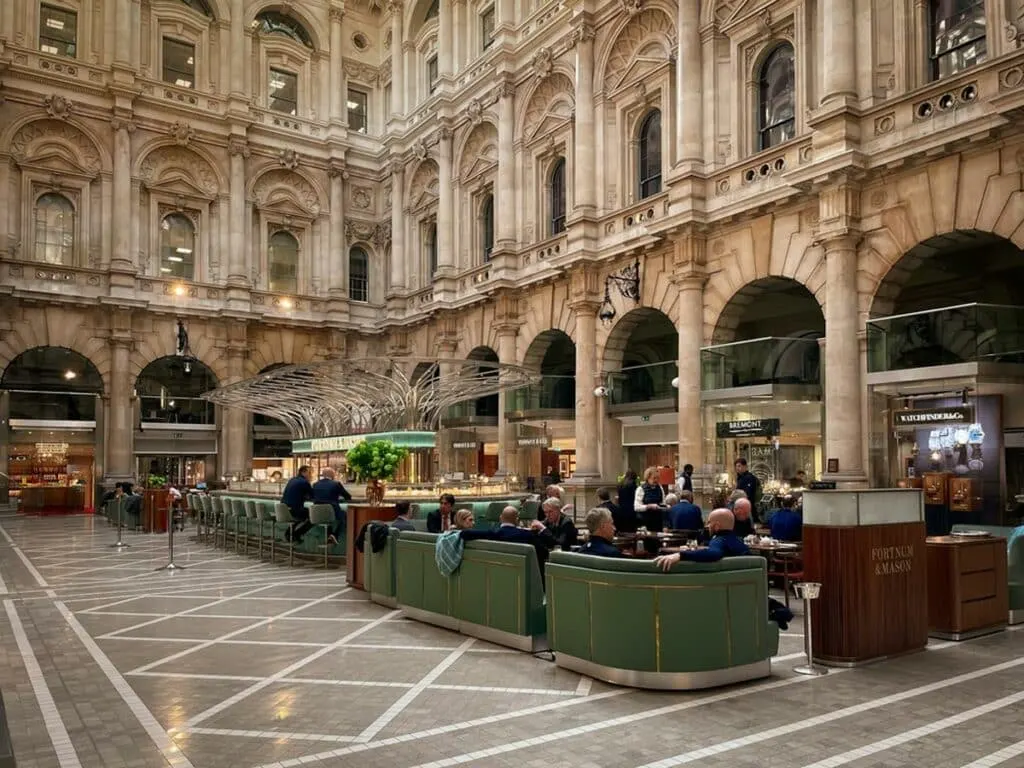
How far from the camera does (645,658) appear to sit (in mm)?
6520

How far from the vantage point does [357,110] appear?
3572cm

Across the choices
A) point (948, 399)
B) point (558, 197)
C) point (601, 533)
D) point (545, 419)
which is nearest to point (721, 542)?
point (601, 533)

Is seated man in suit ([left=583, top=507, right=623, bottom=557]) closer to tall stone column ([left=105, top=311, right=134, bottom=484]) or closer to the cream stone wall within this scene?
the cream stone wall

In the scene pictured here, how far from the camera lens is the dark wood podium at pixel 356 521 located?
38.4 feet

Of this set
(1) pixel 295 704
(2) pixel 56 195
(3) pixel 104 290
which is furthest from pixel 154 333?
(1) pixel 295 704

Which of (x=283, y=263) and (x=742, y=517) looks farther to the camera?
(x=283, y=263)

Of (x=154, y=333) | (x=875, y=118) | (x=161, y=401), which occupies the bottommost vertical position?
(x=161, y=401)

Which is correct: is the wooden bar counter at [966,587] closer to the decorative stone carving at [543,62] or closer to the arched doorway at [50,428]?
the decorative stone carving at [543,62]

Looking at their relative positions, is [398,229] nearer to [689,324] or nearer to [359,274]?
[359,274]

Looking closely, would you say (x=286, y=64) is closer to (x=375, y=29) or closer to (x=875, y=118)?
(x=375, y=29)

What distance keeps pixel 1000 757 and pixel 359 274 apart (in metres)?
32.2

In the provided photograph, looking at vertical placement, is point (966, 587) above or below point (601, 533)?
below

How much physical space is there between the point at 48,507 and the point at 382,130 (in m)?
19.0

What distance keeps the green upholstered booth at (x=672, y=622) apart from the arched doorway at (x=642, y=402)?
44.6ft
